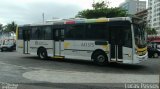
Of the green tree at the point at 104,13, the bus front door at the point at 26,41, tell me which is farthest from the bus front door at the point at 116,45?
the green tree at the point at 104,13

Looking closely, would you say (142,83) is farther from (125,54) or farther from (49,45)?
(49,45)

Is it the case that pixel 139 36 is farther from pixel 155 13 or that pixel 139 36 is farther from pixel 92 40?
pixel 155 13

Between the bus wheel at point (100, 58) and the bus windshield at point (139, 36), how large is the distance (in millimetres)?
2116

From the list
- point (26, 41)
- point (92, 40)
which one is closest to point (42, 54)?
point (26, 41)

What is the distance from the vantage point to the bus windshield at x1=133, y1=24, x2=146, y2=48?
17.0m

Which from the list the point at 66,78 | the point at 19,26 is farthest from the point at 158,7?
the point at 66,78

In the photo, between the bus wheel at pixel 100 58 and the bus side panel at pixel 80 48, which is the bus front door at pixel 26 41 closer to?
the bus side panel at pixel 80 48

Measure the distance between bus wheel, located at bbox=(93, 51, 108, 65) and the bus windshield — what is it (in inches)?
83.3

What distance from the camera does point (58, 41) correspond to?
21.1 meters

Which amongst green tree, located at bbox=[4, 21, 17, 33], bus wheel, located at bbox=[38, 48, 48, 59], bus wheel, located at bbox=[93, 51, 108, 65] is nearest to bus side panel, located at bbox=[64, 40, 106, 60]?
bus wheel, located at bbox=[93, 51, 108, 65]

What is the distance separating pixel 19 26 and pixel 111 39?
10.0 m

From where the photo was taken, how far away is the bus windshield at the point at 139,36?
17.0 metres

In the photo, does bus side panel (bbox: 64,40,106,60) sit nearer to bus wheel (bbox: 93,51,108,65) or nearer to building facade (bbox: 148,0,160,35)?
bus wheel (bbox: 93,51,108,65)

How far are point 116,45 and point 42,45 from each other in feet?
23.4
